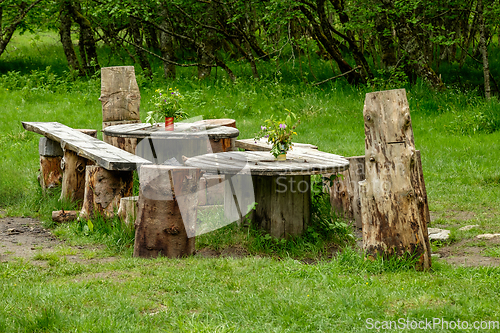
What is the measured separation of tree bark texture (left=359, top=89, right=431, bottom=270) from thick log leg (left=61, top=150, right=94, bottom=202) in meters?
4.24

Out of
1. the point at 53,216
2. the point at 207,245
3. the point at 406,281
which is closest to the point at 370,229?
the point at 406,281

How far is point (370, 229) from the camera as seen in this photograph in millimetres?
4598

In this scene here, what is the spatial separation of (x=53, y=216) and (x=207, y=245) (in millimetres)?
2311

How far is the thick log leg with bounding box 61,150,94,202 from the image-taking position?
711cm

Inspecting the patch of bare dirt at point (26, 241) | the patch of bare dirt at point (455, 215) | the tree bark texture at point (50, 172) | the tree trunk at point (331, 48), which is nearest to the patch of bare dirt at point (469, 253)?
the patch of bare dirt at point (455, 215)

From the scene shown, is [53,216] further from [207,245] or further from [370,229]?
[370,229]

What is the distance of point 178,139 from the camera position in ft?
23.4

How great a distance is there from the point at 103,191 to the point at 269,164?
2.10m

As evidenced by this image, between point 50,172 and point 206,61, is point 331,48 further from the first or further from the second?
point 50,172

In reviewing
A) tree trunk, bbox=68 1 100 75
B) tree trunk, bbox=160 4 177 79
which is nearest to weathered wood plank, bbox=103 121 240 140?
tree trunk, bbox=160 4 177 79

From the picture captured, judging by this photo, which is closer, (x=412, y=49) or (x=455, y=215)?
(x=455, y=215)

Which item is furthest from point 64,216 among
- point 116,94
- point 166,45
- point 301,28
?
point 301,28

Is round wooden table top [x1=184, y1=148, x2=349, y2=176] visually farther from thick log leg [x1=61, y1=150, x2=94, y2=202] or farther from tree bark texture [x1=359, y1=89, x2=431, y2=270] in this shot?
thick log leg [x1=61, y1=150, x2=94, y2=202]

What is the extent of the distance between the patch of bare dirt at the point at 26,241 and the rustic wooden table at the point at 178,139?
1636 mm
